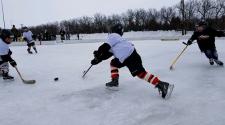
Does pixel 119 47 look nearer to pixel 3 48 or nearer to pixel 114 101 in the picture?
pixel 114 101

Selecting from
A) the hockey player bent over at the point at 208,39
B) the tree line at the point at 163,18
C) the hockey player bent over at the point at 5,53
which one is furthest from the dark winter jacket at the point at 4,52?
the tree line at the point at 163,18

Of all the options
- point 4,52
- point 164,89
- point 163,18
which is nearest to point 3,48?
point 4,52

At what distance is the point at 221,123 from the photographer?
333 cm

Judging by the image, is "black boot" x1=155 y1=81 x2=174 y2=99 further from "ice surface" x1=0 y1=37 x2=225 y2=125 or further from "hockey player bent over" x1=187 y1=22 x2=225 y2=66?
"hockey player bent over" x1=187 y1=22 x2=225 y2=66

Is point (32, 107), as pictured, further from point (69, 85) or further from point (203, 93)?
point (203, 93)

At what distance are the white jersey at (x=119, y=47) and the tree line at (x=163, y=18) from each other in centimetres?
3521

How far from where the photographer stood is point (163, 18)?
54.1m

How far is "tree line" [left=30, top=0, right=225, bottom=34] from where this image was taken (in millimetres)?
45469

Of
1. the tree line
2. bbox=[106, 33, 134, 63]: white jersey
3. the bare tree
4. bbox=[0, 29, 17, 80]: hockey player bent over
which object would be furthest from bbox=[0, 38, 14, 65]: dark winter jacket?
the bare tree

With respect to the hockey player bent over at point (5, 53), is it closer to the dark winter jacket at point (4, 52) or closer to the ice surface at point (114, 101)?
the dark winter jacket at point (4, 52)

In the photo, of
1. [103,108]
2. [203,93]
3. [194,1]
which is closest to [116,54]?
[103,108]

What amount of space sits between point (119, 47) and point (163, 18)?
50366 mm

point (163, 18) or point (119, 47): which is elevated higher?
point (163, 18)

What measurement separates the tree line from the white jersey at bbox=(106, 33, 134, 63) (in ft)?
116
